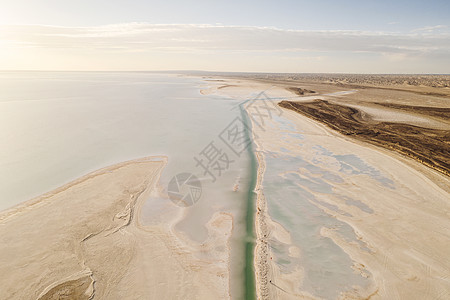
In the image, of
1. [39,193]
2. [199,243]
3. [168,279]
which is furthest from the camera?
[39,193]

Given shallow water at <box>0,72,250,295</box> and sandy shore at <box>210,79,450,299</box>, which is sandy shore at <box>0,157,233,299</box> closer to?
shallow water at <box>0,72,250,295</box>

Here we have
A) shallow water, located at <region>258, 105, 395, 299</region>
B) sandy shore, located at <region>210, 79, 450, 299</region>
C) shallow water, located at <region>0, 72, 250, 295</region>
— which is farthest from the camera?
shallow water, located at <region>0, 72, 250, 295</region>

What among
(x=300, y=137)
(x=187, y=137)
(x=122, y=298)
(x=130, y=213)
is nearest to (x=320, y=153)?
(x=300, y=137)

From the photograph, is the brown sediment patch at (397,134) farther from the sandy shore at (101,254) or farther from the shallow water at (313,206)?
the sandy shore at (101,254)

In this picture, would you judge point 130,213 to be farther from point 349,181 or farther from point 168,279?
point 349,181

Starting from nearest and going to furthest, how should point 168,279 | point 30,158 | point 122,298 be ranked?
1. point 122,298
2. point 168,279
3. point 30,158

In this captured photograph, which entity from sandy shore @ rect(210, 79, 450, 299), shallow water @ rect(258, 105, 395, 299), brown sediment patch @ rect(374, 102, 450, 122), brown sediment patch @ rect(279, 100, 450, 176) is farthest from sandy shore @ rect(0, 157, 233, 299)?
brown sediment patch @ rect(374, 102, 450, 122)

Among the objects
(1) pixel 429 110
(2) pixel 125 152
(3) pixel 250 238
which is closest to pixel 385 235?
(3) pixel 250 238
